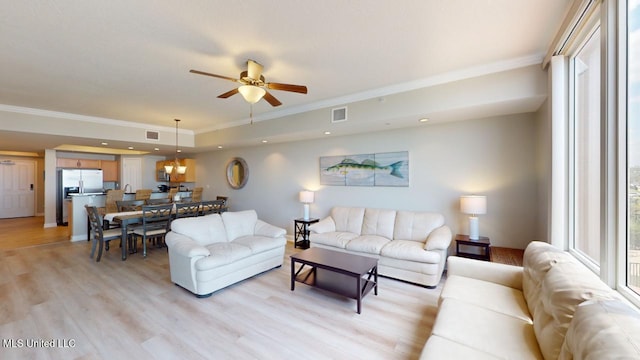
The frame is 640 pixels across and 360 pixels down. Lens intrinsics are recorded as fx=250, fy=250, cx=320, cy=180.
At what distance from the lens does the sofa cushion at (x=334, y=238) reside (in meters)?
3.84

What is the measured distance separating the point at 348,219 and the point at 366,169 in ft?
3.19

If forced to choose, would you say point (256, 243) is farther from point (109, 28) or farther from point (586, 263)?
point (586, 263)

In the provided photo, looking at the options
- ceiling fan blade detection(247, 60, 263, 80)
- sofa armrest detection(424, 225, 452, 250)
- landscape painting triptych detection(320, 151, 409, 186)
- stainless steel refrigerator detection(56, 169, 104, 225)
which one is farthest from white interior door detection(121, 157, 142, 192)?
sofa armrest detection(424, 225, 452, 250)

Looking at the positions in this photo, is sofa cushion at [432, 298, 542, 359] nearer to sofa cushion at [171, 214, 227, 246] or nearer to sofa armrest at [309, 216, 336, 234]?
sofa armrest at [309, 216, 336, 234]

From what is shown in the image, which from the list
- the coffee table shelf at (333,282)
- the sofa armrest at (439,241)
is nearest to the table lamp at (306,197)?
the coffee table shelf at (333,282)

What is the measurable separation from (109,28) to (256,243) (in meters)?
2.75

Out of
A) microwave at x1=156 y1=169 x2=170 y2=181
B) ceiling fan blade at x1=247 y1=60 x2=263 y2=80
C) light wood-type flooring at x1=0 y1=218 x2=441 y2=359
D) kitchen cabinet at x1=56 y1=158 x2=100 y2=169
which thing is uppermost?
ceiling fan blade at x1=247 y1=60 x2=263 y2=80

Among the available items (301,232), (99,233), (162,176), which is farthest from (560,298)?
(162,176)

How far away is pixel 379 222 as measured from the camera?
412 cm

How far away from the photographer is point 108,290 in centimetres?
307

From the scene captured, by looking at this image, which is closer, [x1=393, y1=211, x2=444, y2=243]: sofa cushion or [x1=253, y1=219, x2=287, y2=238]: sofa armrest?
[x1=393, y1=211, x2=444, y2=243]: sofa cushion

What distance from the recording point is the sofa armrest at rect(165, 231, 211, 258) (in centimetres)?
288

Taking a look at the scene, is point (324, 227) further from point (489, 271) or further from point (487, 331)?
point (487, 331)

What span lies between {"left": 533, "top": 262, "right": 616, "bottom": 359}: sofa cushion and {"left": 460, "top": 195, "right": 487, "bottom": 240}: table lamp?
1718 millimetres
